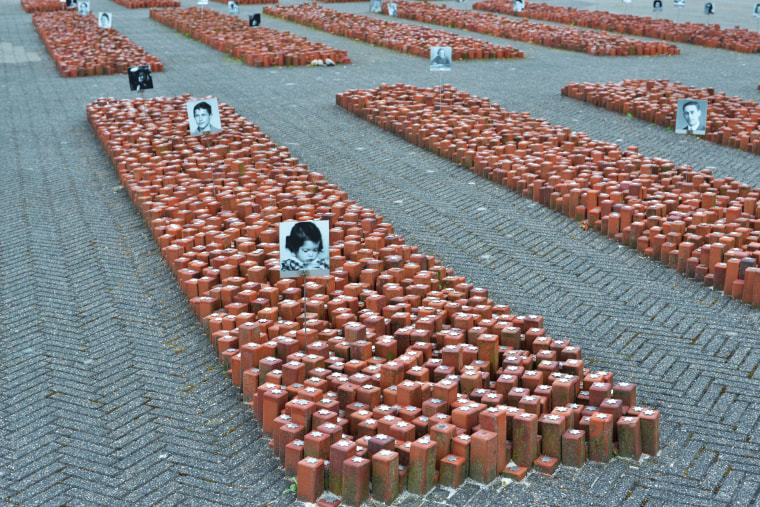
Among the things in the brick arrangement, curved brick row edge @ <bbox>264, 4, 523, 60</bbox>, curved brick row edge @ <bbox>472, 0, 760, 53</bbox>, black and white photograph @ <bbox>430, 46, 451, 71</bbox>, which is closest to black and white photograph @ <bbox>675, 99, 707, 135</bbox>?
black and white photograph @ <bbox>430, 46, 451, 71</bbox>

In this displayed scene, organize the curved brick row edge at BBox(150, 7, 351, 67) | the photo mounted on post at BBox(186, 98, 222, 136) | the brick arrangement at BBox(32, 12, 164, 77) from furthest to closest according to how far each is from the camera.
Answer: the curved brick row edge at BBox(150, 7, 351, 67) → the brick arrangement at BBox(32, 12, 164, 77) → the photo mounted on post at BBox(186, 98, 222, 136)

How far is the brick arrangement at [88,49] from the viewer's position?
21828mm

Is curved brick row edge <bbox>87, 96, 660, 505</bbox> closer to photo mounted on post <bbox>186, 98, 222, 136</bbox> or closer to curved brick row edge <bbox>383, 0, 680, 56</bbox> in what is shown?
photo mounted on post <bbox>186, 98, 222, 136</bbox>

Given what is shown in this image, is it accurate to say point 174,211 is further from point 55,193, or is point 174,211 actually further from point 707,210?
point 707,210

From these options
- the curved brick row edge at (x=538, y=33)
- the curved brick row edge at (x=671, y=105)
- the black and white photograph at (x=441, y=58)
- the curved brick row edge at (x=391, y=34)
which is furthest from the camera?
the curved brick row edge at (x=538, y=33)

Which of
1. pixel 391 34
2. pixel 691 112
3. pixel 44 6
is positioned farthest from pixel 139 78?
pixel 44 6

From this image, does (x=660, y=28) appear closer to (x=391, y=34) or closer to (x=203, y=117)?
(x=391, y=34)

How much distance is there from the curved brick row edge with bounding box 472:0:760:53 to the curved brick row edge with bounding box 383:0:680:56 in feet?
4.03

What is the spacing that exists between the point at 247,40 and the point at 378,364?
69.6 ft

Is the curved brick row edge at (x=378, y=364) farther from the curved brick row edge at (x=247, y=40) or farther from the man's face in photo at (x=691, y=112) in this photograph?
the curved brick row edge at (x=247, y=40)

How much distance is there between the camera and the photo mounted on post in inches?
503

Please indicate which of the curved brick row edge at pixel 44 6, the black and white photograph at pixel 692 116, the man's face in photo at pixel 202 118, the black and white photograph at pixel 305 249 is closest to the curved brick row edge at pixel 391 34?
the curved brick row edge at pixel 44 6

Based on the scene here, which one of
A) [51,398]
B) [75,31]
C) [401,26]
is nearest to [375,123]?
[51,398]

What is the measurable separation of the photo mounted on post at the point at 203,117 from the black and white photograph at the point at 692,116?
6880mm
